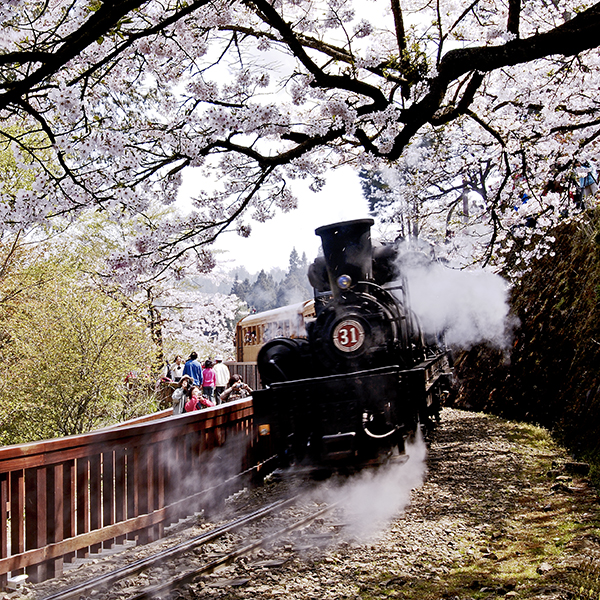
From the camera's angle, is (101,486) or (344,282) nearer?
(101,486)

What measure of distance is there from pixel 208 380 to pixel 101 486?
7.98 m

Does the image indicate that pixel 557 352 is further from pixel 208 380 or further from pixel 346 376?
pixel 208 380

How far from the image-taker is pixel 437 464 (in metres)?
7.73

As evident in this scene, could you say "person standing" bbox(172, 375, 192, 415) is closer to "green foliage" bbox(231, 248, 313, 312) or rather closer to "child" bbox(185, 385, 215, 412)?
"child" bbox(185, 385, 215, 412)

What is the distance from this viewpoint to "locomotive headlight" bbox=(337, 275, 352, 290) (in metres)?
6.99

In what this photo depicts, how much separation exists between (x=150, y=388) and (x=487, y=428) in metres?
7.65

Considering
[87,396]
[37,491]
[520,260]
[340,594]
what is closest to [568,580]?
[340,594]

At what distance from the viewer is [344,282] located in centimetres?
700

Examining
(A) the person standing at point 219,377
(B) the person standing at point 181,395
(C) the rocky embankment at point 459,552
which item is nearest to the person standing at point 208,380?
(A) the person standing at point 219,377

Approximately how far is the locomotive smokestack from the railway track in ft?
9.04

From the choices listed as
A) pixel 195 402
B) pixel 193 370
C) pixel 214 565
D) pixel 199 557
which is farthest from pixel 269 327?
pixel 214 565

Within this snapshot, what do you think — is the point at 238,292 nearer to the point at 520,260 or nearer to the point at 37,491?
the point at 520,260

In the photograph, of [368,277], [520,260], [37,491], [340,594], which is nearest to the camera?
[340,594]

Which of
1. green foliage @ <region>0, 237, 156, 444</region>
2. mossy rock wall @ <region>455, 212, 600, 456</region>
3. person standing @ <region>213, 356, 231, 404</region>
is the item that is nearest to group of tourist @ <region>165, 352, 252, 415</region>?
person standing @ <region>213, 356, 231, 404</region>
